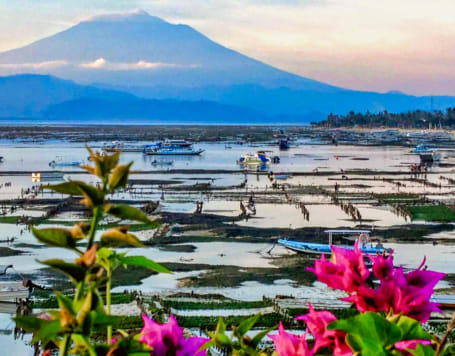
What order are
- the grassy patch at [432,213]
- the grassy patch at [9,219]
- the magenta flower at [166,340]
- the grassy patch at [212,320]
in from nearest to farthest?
the magenta flower at [166,340]
the grassy patch at [212,320]
the grassy patch at [9,219]
the grassy patch at [432,213]

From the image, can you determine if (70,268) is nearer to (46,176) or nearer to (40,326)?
(40,326)

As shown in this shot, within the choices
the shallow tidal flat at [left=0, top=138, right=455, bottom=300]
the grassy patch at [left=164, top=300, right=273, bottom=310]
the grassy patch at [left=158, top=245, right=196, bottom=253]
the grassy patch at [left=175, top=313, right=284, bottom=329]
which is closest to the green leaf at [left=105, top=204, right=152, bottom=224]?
the shallow tidal flat at [left=0, top=138, right=455, bottom=300]

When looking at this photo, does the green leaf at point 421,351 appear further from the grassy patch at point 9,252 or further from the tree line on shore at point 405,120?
the tree line on shore at point 405,120

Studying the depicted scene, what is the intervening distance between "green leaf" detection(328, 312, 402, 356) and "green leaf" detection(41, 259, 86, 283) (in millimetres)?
458

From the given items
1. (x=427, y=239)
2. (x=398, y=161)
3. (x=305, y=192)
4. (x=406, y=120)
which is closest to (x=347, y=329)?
(x=427, y=239)

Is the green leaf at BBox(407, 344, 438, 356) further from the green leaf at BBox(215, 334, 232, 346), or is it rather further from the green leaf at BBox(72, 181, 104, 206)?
the green leaf at BBox(72, 181, 104, 206)


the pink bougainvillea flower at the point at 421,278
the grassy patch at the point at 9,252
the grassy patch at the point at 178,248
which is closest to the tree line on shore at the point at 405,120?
the grassy patch at the point at 178,248

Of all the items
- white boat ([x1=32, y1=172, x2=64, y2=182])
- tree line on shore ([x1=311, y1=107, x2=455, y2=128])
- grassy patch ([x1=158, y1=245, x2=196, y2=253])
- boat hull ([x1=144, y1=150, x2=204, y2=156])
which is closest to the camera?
grassy patch ([x1=158, y1=245, x2=196, y2=253])

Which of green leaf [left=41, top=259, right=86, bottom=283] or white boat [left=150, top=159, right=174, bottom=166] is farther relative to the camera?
white boat [left=150, top=159, right=174, bottom=166]

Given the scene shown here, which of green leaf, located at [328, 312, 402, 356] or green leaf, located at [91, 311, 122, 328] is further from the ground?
green leaf, located at [91, 311, 122, 328]

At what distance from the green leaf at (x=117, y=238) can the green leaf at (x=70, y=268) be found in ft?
0.24

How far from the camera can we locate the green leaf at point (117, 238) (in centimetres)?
113

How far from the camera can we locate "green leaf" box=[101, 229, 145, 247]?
3.72 ft

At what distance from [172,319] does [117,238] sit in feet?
1.06
